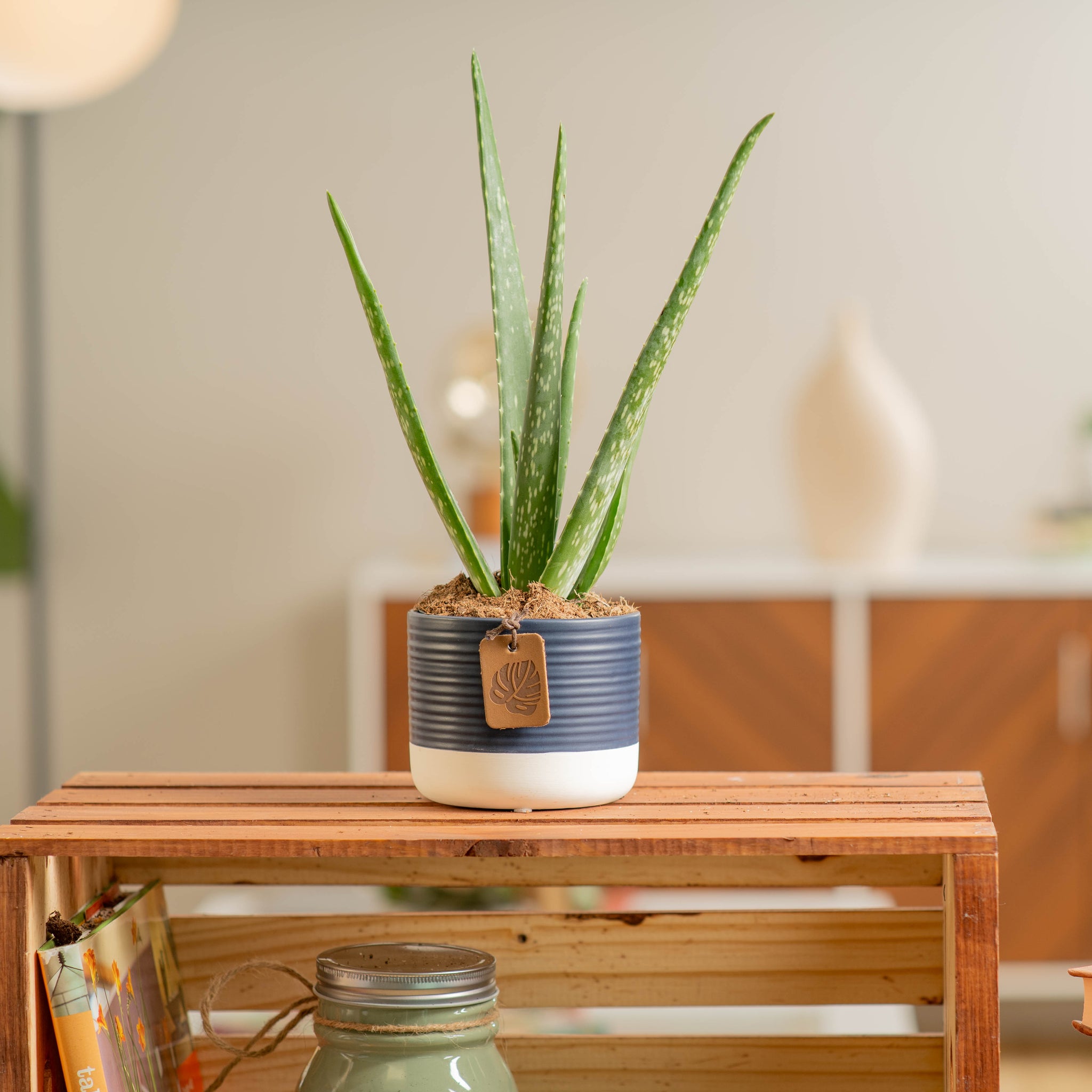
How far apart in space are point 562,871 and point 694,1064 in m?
0.17

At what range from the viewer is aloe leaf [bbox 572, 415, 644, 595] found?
2.90 feet

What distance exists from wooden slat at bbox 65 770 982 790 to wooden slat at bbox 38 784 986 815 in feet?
0.04

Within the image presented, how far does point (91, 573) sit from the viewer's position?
8.96 feet

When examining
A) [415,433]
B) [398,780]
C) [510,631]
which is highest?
[415,433]

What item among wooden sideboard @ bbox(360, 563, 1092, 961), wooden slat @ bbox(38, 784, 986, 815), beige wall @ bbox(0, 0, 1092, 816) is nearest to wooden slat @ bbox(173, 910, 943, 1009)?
wooden slat @ bbox(38, 784, 986, 815)

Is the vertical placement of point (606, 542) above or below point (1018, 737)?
above

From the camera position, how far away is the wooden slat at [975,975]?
729mm

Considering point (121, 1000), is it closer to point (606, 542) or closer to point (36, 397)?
point (606, 542)

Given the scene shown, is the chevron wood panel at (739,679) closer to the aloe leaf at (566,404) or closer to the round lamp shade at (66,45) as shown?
the round lamp shade at (66,45)

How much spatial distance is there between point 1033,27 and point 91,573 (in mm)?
2261

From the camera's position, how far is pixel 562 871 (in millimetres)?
928

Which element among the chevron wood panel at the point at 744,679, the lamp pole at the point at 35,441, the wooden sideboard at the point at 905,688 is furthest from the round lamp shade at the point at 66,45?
the chevron wood panel at the point at 744,679

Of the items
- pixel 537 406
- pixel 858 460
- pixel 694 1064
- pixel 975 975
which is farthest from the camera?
pixel 858 460

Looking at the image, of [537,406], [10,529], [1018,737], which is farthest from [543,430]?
[10,529]
